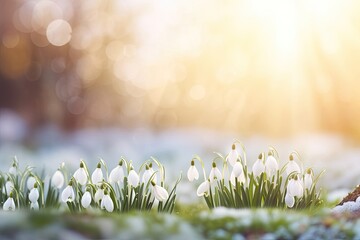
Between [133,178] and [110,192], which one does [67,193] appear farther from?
[133,178]

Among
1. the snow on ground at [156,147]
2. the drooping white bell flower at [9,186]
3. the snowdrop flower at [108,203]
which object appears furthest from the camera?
the snow on ground at [156,147]

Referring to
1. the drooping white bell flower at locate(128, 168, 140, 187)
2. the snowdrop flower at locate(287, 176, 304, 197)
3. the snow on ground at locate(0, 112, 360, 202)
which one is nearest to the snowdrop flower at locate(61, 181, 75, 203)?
the drooping white bell flower at locate(128, 168, 140, 187)

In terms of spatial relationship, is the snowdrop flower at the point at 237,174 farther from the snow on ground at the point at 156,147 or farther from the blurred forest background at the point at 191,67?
the blurred forest background at the point at 191,67

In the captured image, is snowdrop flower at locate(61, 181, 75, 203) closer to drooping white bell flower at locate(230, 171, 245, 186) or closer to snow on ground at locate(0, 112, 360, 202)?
drooping white bell flower at locate(230, 171, 245, 186)

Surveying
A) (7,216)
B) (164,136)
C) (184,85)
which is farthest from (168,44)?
(7,216)

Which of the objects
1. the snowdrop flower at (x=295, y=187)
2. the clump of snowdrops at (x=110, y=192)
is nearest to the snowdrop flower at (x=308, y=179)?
the snowdrop flower at (x=295, y=187)
